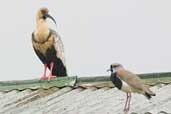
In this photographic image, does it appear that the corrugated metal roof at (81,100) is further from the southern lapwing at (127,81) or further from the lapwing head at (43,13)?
the lapwing head at (43,13)

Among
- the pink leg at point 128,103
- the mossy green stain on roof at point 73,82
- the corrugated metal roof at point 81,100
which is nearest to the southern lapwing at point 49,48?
the mossy green stain on roof at point 73,82

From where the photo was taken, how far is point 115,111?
10109mm

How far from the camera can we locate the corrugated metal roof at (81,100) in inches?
400

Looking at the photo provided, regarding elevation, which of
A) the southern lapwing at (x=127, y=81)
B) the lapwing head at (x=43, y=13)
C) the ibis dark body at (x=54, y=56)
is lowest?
the southern lapwing at (x=127, y=81)

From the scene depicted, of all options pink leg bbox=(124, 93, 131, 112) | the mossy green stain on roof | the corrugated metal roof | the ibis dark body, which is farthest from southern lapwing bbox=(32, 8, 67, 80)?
pink leg bbox=(124, 93, 131, 112)

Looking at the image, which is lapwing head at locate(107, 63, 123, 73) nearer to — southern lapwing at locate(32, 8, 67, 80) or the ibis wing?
southern lapwing at locate(32, 8, 67, 80)

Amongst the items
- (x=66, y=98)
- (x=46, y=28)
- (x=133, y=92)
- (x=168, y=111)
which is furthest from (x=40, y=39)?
(x=168, y=111)

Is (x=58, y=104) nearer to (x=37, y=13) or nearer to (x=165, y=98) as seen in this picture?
(x=165, y=98)

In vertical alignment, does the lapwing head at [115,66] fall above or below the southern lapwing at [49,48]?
below

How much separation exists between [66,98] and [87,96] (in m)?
0.32

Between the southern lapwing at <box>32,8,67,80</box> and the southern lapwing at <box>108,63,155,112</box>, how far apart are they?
12.0ft

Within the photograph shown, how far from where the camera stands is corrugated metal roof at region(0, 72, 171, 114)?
400 inches

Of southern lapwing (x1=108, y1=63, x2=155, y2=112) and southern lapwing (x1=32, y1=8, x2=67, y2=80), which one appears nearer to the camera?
southern lapwing (x1=108, y1=63, x2=155, y2=112)

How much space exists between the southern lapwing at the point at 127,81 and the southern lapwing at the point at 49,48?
3.66 metres
